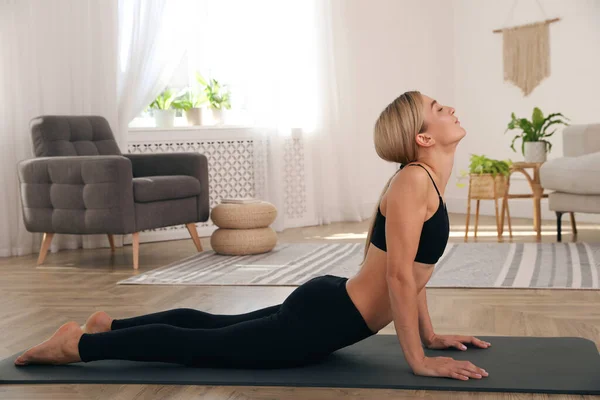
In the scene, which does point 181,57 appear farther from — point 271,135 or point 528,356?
point 528,356

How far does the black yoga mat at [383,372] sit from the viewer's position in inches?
74.8

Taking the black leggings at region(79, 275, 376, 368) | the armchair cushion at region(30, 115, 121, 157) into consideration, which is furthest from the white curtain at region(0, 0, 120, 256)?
the black leggings at region(79, 275, 376, 368)

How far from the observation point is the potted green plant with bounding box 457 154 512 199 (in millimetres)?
5000

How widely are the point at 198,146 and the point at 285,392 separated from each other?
13.2 ft

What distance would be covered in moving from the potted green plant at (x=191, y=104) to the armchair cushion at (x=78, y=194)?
5.18ft

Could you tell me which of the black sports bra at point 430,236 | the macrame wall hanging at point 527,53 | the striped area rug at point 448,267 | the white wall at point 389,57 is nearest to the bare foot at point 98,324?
the black sports bra at point 430,236

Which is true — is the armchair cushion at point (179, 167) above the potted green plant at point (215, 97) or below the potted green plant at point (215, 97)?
below

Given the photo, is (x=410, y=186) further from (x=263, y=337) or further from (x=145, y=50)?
(x=145, y=50)

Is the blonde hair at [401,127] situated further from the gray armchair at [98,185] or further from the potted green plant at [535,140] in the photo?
the potted green plant at [535,140]

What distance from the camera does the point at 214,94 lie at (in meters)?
5.96

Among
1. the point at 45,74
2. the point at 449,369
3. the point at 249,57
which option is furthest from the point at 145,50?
the point at 449,369

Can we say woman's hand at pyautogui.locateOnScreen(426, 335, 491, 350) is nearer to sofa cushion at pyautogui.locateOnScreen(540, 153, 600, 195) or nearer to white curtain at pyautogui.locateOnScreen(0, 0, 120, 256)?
sofa cushion at pyautogui.locateOnScreen(540, 153, 600, 195)

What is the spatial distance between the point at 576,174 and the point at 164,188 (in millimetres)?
2332

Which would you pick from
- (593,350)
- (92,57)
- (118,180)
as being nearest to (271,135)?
(92,57)
